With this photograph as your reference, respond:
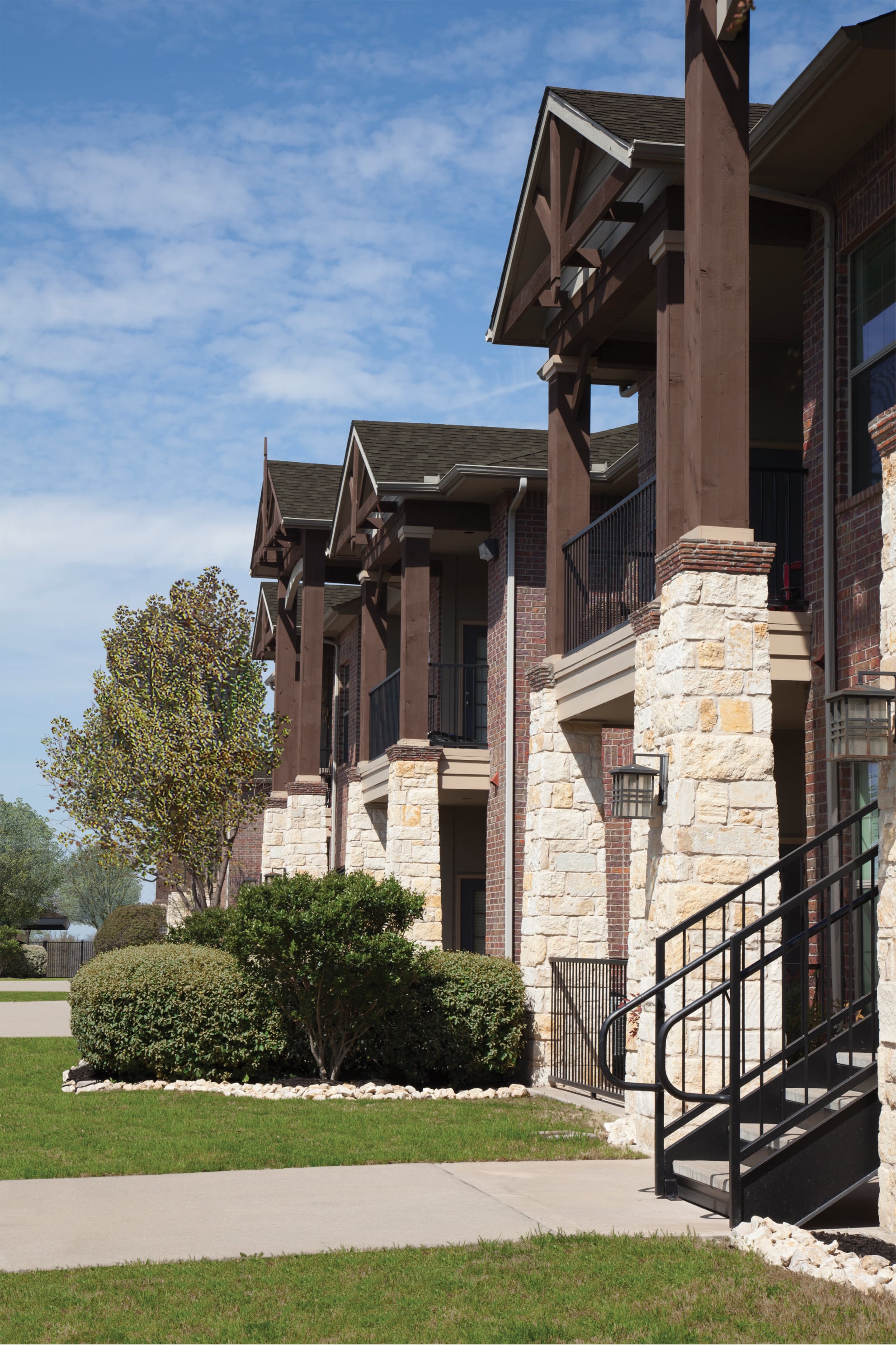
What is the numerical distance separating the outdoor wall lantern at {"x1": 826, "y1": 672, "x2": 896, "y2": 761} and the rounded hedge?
8534 mm

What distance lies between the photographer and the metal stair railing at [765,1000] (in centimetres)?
697

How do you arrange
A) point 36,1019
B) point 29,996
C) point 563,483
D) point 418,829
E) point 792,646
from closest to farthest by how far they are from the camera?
point 792,646
point 563,483
point 418,829
point 36,1019
point 29,996

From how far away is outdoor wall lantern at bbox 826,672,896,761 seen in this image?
659 cm

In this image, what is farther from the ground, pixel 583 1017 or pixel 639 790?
pixel 639 790

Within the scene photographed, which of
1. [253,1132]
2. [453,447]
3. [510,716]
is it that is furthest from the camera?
[453,447]

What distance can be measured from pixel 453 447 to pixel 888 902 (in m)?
14.8

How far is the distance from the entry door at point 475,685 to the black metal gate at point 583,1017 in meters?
7.15

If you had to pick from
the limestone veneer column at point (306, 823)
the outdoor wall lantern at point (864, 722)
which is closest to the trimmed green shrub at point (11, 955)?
the limestone veneer column at point (306, 823)

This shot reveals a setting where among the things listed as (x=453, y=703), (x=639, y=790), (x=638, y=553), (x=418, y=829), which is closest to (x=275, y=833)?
(x=453, y=703)

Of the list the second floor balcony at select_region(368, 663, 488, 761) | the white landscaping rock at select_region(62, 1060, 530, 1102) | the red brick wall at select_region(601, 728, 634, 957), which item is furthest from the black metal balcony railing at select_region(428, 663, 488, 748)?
the white landscaping rock at select_region(62, 1060, 530, 1102)

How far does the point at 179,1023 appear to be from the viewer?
13.7 metres

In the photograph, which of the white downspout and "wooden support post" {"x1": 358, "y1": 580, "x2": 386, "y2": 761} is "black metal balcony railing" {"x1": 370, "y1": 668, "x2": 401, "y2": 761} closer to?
"wooden support post" {"x1": 358, "y1": 580, "x2": 386, "y2": 761}

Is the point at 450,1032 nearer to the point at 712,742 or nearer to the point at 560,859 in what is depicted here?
the point at 560,859

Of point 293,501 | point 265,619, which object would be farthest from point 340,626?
point 293,501
